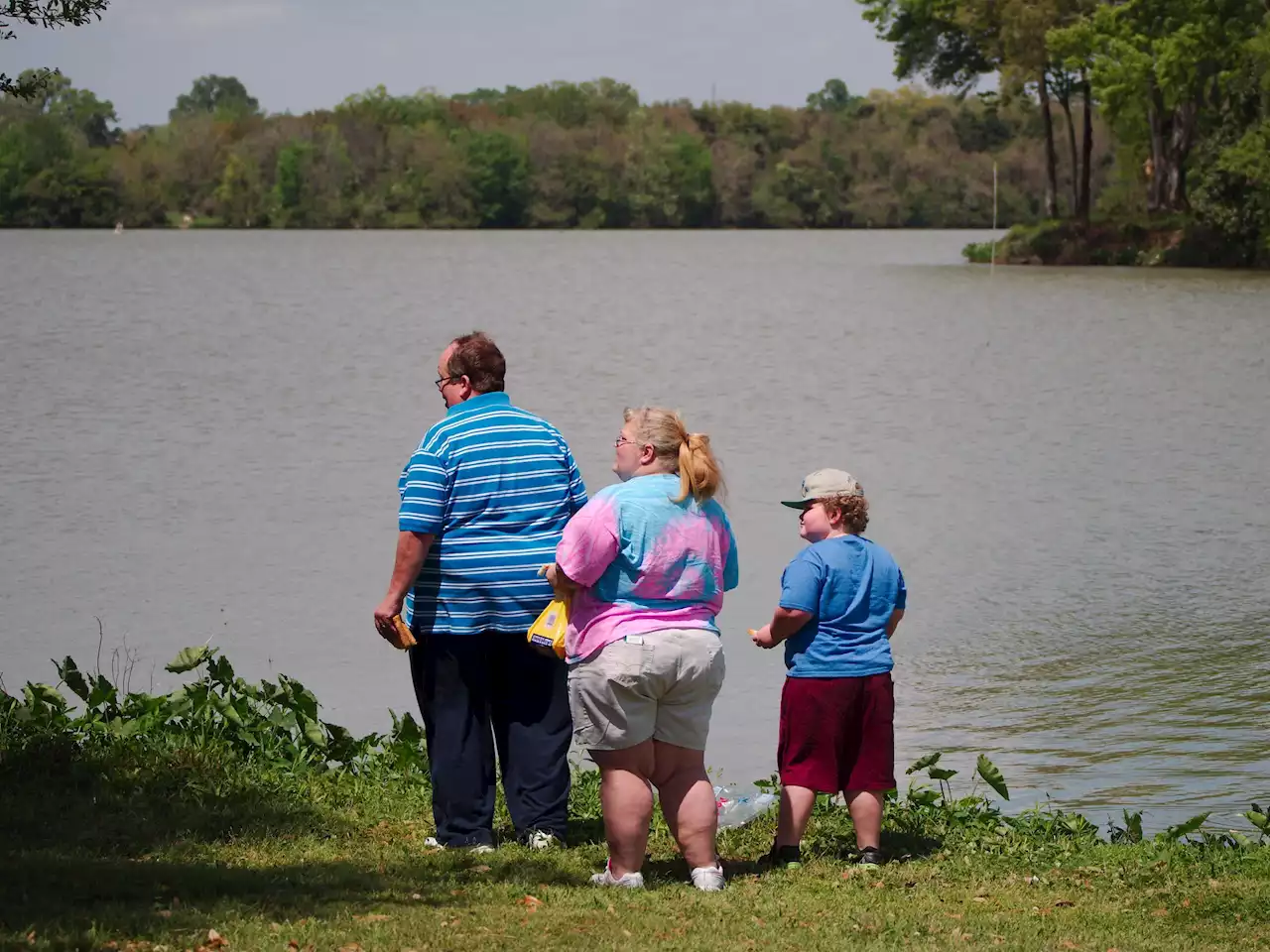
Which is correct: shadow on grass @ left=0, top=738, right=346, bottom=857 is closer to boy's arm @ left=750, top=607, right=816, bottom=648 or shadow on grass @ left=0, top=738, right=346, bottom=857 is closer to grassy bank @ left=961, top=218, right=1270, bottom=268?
boy's arm @ left=750, top=607, right=816, bottom=648

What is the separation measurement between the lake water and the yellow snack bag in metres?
3.02

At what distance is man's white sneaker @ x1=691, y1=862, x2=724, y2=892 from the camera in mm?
6270

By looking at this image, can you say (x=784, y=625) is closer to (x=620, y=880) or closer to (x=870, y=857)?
(x=870, y=857)

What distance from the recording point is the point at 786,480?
63.8 feet

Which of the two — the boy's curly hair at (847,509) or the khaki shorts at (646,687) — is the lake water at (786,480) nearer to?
the boy's curly hair at (847,509)

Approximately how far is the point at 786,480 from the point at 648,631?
1341 centimetres

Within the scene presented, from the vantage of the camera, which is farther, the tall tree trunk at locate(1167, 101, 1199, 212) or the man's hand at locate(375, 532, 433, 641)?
the tall tree trunk at locate(1167, 101, 1199, 212)

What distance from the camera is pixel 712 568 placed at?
623cm

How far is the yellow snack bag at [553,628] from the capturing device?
6.31 metres

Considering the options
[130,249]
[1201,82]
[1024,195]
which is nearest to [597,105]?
[1024,195]

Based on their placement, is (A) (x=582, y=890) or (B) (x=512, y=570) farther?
(B) (x=512, y=570)

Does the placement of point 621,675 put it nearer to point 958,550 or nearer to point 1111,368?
point 958,550

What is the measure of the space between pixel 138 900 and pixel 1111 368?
27.8m

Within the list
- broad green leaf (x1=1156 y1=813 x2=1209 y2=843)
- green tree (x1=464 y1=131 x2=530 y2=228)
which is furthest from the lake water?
green tree (x1=464 y1=131 x2=530 y2=228)
